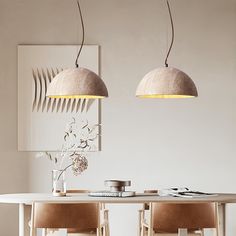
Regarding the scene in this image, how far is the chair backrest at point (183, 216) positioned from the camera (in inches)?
172

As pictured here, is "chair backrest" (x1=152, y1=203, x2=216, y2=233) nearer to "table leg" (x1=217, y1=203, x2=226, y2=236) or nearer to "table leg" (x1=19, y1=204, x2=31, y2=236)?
"table leg" (x1=217, y1=203, x2=226, y2=236)

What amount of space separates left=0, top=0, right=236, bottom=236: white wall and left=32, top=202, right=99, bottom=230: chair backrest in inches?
85.1

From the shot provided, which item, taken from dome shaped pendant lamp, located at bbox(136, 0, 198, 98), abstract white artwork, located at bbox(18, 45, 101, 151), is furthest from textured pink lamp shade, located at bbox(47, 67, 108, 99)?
abstract white artwork, located at bbox(18, 45, 101, 151)

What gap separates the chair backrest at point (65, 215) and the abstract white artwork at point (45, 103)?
2.17 meters

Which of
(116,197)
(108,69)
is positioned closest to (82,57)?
(108,69)

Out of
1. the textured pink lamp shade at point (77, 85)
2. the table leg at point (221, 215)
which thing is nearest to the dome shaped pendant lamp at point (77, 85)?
the textured pink lamp shade at point (77, 85)

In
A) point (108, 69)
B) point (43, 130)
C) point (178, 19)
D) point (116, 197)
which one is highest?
point (178, 19)

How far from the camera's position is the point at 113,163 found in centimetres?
653

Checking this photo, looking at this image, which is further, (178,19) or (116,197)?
(178,19)

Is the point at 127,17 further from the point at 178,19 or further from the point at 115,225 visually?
the point at 115,225

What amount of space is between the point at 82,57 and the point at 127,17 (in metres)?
0.60

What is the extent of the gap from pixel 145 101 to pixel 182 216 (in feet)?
7.60

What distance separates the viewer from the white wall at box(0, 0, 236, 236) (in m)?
6.53

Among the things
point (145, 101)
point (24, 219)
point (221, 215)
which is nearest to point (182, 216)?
point (221, 215)
